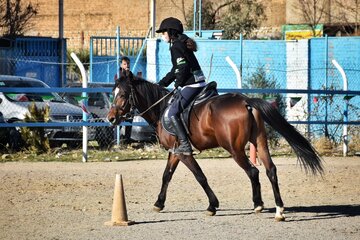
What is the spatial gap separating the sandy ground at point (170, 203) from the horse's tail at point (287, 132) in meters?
0.71

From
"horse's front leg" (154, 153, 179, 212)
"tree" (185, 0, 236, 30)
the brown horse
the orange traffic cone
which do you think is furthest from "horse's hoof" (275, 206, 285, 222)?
"tree" (185, 0, 236, 30)

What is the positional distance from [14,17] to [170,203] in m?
26.4

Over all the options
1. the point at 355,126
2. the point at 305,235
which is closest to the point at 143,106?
the point at 305,235

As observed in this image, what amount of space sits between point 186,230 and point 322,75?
14972 mm

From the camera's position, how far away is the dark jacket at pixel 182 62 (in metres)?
12.0

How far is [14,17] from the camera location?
3794 centimetres

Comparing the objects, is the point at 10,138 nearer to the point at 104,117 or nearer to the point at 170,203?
the point at 104,117

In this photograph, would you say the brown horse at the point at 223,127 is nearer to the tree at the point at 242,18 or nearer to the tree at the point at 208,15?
the tree at the point at 242,18

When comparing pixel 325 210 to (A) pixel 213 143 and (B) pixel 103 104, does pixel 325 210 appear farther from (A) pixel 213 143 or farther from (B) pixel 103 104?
(B) pixel 103 104

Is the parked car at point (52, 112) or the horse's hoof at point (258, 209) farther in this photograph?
the parked car at point (52, 112)

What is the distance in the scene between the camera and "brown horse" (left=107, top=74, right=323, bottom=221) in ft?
38.3

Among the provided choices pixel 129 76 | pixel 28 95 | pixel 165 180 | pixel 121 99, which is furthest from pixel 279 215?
pixel 28 95

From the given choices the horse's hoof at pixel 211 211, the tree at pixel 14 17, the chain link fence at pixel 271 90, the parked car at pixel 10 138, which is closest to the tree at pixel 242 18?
the tree at pixel 14 17

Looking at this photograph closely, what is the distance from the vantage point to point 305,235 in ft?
33.5
